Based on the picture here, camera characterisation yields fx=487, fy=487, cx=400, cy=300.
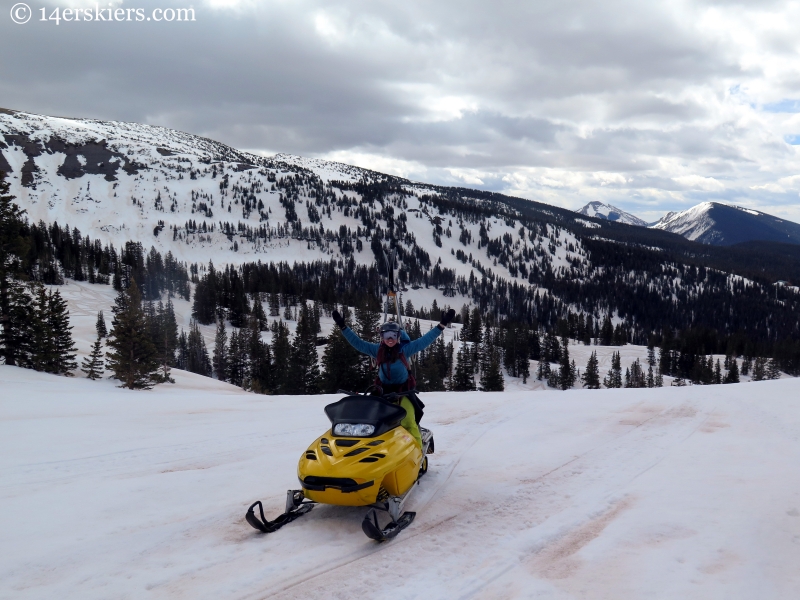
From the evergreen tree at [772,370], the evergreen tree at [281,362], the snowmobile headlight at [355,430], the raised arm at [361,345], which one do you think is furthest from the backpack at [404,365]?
the evergreen tree at [772,370]

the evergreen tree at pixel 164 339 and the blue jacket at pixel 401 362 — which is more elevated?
the blue jacket at pixel 401 362

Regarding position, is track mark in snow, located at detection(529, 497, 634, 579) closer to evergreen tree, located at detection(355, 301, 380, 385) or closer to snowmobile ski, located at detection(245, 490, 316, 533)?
snowmobile ski, located at detection(245, 490, 316, 533)

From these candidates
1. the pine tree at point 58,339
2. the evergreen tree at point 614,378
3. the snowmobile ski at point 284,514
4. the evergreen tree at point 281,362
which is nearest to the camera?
the snowmobile ski at point 284,514

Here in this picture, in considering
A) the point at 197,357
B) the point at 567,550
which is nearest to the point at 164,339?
the point at 197,357

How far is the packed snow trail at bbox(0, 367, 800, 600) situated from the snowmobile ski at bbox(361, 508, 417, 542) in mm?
97

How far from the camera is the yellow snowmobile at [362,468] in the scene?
18.3 ft

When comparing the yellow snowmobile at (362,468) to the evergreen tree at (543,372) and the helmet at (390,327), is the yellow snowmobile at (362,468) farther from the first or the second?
the evergreen tree at (543,372)

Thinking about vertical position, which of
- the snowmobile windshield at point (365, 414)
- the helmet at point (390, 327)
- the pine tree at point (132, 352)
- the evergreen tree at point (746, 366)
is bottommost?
the evergreen tree at point (746, 366)

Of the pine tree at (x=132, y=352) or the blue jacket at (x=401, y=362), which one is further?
the pine tree at (x=132, y=352)

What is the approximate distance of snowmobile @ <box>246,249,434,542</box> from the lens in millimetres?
5586

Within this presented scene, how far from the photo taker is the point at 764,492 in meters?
6.39

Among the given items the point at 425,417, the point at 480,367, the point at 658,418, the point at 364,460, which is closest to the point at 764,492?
the point at 658,418

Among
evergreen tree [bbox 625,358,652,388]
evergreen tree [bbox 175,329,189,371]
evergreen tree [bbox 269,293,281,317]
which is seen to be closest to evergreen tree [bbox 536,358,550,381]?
evergreen tree [bbox 625,358,652,388]

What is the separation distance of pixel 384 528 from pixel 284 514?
1.27 meters
